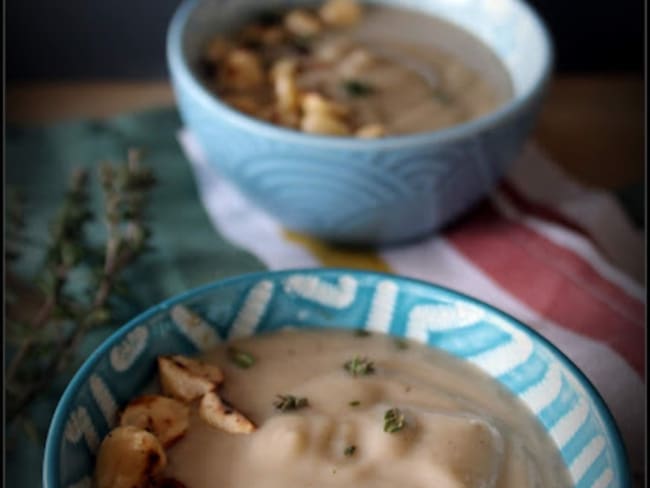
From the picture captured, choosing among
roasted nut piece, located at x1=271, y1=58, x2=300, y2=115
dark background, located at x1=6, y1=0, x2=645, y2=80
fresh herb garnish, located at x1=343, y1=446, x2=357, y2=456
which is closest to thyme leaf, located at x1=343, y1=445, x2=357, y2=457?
fresh herb garnish, located at x1=343, y1=446, x2=357, y2=456

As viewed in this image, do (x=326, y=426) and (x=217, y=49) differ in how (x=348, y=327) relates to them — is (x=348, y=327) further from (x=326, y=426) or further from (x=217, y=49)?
(x=217, y=49)

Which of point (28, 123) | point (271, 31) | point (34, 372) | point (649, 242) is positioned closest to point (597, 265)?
point (649, 242)

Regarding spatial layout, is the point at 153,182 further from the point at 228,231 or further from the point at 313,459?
the point at 313,459

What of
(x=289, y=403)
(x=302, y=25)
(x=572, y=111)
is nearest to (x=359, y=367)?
(x=289, y=403)

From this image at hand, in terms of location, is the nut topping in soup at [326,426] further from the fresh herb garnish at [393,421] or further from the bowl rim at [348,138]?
the bowl rim at [348,138]

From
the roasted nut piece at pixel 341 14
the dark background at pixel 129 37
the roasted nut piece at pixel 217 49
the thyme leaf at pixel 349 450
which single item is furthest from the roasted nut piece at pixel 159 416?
the dark background at pixel 129 37

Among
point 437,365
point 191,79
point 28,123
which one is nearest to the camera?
point 437,365

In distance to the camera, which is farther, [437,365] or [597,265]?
[597,265]
